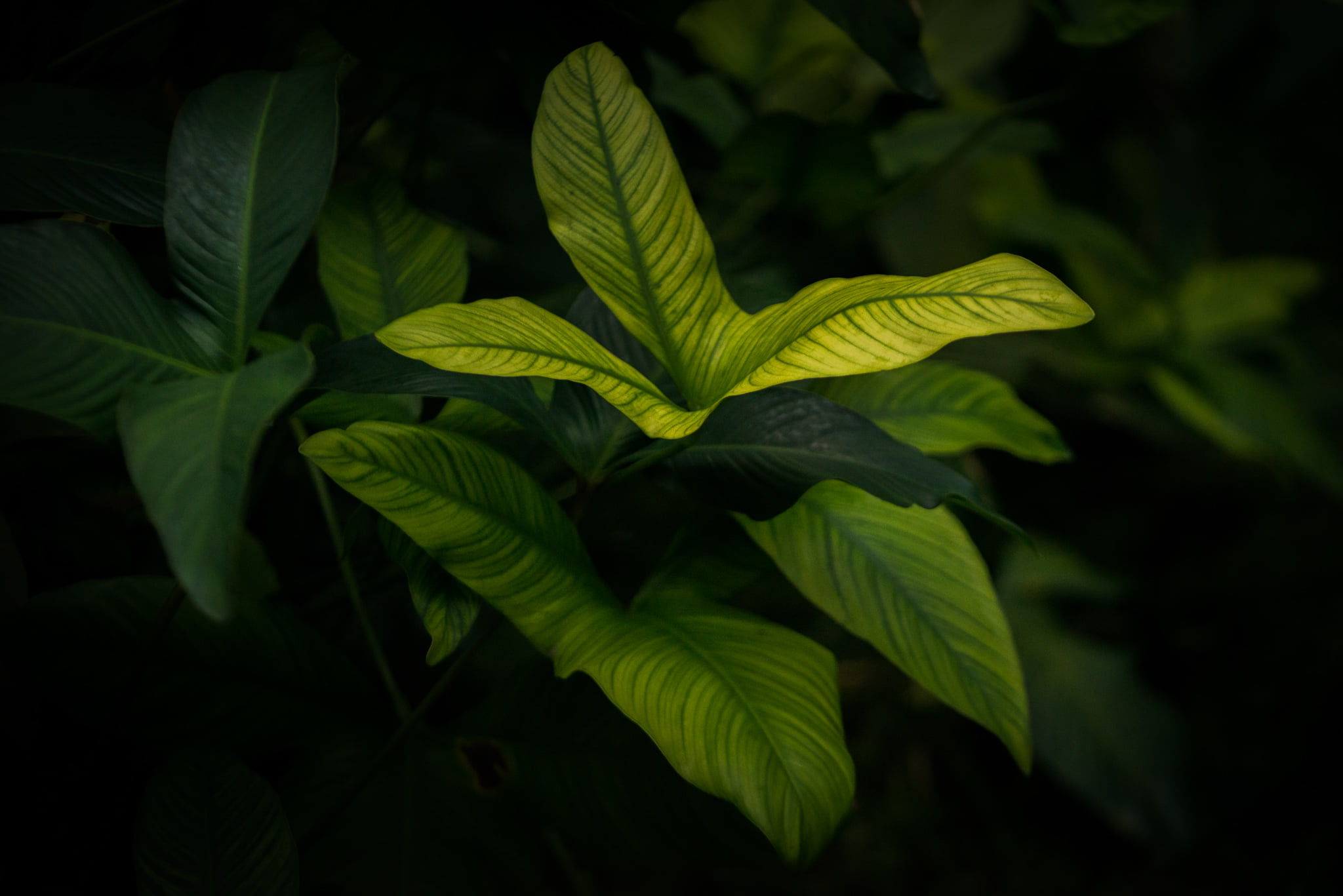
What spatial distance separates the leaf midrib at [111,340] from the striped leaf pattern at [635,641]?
112 millimetres

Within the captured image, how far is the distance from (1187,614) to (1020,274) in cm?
177

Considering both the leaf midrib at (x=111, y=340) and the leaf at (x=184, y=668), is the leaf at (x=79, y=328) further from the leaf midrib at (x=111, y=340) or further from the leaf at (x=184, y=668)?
the leaf at (x=184, y=668)

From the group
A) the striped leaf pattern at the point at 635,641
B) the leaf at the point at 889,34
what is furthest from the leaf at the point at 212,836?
the leaf at the point at 889,34

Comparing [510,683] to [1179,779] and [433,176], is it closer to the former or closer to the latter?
[433,176]

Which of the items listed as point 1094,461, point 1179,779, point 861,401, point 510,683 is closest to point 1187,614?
point 1094,461

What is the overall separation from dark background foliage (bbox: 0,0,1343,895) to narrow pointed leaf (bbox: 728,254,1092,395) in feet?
0.83

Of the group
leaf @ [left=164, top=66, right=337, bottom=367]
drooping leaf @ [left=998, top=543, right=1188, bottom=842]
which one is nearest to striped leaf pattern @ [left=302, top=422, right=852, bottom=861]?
leaf @ [left=164, top=66, right=337, bottom=367]

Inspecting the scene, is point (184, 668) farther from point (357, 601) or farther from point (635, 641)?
point (635, 641)

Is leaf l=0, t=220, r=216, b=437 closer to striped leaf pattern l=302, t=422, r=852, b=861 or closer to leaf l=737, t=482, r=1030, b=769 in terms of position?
striped leaf pattern l=302, t=422, r=852, b=861

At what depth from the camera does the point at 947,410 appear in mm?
571

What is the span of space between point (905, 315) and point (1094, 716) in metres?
1.29

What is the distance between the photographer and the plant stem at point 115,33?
52cm

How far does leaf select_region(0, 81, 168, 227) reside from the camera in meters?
0.45

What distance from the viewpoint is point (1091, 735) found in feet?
4.34
